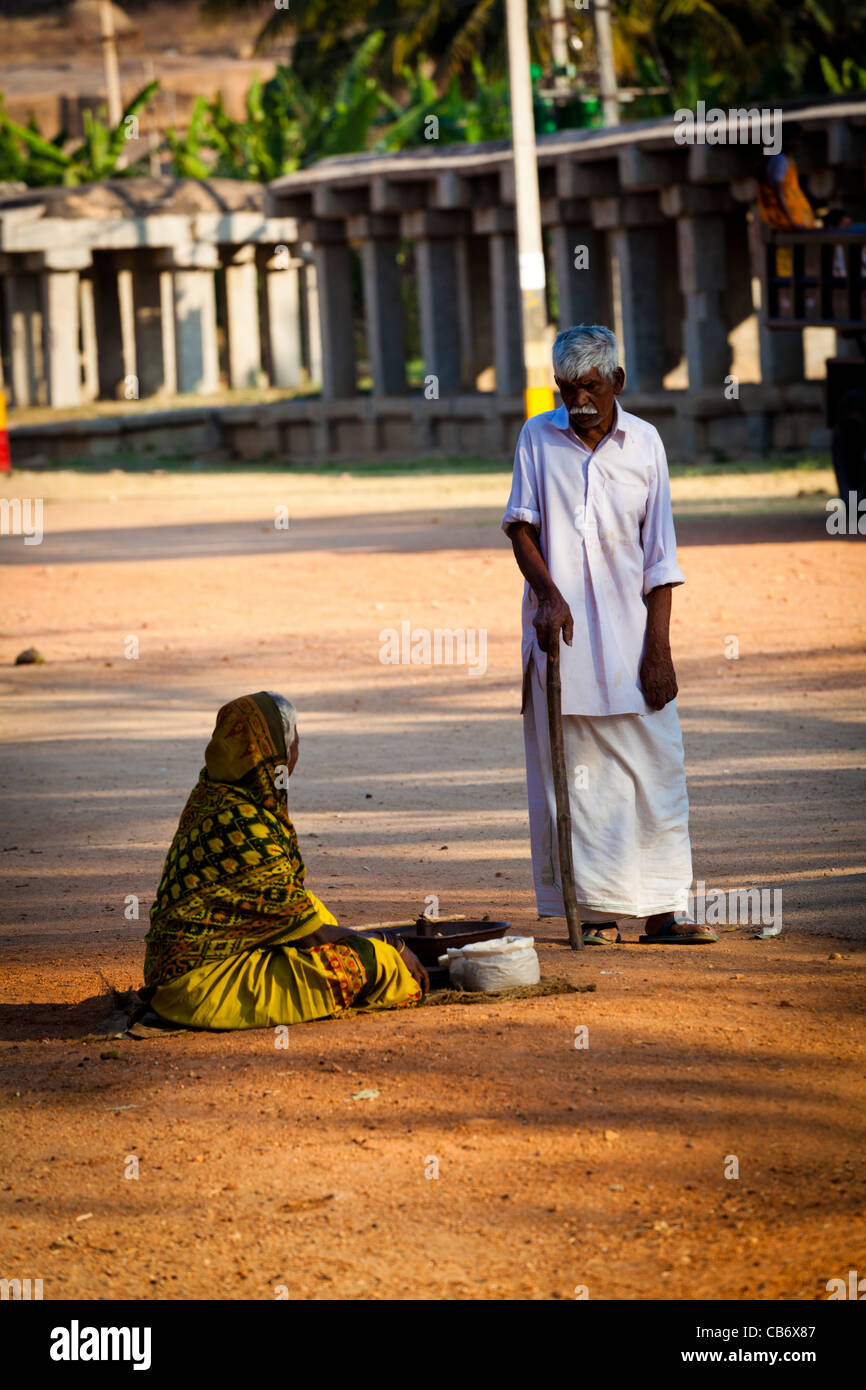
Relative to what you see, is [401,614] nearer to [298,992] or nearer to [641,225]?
[298,992]

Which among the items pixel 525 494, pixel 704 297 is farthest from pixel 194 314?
pixel 525 494

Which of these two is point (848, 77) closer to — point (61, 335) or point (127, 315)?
point (127, 315)

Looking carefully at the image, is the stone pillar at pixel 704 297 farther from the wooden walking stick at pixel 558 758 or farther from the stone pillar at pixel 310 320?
the wooden walking stick at pixel 558 758

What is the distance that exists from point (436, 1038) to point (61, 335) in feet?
103

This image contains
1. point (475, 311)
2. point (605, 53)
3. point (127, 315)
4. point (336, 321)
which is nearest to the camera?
point (475, 311)

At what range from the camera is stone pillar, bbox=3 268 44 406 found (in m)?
35.8

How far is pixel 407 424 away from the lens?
2848cm

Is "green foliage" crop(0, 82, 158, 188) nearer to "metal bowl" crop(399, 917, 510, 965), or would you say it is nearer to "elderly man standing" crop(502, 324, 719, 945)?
"elderly man standing" crop(502, 324, 719, 945)

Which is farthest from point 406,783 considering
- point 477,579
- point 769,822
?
point 477,579

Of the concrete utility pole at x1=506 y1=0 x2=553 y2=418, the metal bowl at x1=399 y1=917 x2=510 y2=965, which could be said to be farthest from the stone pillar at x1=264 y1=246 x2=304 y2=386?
the metal bowl at x1=399 y1=917 x2=510 y2=965

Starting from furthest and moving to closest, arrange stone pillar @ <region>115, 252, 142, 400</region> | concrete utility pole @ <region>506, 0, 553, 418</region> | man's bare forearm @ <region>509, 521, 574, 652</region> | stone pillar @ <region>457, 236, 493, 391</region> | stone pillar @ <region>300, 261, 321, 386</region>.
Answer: stone pillar @ <region>300, 261, 321, 386</region> < stone pillar @ <region>115, 252, 142, 400</region> < stone pillar @ <region>457, 236, 493, 391</region> < concrete utility pole @ <region>506, 0, 553, 418</region> < man's bare forearm @ <region>509, 521, 574, 652</region>

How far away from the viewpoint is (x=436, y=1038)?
15.4ft

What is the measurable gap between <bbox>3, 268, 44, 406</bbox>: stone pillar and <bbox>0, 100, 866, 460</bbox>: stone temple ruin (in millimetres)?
48

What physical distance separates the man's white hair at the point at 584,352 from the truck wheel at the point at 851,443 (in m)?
11.6
